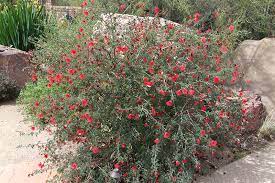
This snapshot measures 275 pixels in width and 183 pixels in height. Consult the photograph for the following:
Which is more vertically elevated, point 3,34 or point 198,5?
point 198,5

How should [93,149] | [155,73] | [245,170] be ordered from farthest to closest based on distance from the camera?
[245,170], [155,73], [93,149]

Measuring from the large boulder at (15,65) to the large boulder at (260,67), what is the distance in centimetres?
348

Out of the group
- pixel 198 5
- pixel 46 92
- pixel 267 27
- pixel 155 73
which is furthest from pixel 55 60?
pixel 267 27

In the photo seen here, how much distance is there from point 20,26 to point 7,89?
1.71 m

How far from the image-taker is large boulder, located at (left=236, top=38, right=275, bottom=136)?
6.28 m

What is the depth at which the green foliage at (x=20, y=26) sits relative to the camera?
8.07 meters

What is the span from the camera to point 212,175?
4441 mm

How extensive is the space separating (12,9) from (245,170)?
5536 millimetres

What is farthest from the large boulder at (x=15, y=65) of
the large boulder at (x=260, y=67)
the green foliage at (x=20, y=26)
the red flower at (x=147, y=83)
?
the red flower at (x=147, y=83)

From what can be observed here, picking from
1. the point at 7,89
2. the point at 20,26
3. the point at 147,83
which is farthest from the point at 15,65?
the point at 147,83

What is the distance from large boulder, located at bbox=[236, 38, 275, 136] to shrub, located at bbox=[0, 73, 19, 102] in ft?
11.8

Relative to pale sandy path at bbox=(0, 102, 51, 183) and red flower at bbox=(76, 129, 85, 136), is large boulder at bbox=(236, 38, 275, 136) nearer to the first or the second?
red flower at bbox=(76, 129, 85, 136)

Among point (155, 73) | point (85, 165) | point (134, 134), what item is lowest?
point (85, 165)

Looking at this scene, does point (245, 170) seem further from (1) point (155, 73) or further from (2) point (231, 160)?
(1) point (155, 73)
